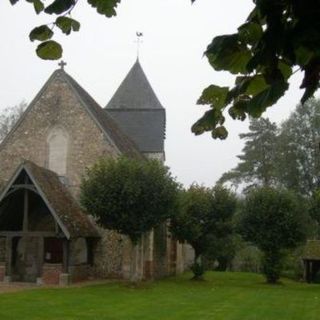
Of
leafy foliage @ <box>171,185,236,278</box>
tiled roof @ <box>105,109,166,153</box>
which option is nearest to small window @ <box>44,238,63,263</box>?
leafy foliage @ <box>171,185,236,278</box>

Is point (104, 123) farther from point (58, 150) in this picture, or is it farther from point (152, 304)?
point (152, 304)

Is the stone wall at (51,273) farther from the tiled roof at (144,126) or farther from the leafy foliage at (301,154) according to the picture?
the leafy foliage at (301,154)

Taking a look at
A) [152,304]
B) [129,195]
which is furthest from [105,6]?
[129,195]

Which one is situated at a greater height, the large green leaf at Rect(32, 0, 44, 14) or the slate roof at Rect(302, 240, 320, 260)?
the large green leaf at Rect(32, 0, 44, 14)

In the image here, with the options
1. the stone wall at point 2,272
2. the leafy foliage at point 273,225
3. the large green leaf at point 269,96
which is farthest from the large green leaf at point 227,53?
the leafy foliage at point 273,225

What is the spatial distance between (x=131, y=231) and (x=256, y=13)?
68.9 ft

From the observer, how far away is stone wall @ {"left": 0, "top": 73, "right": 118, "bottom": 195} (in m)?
26.8

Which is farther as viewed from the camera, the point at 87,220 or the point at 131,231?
the point at 87,220

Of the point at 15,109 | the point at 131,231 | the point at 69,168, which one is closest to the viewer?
the point at 131,231

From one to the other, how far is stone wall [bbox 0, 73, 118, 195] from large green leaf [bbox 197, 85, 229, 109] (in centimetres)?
2410

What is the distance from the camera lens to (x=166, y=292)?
21234 millimetres

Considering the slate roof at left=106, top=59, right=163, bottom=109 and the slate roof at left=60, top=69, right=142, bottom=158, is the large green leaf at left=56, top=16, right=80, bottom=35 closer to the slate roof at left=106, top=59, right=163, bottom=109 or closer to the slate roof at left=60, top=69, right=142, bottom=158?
the slate roof at left=60, top=69, right=142, bottom=158

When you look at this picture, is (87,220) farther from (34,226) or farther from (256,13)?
(256,13)

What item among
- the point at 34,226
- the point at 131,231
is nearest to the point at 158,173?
the point at 131,231
